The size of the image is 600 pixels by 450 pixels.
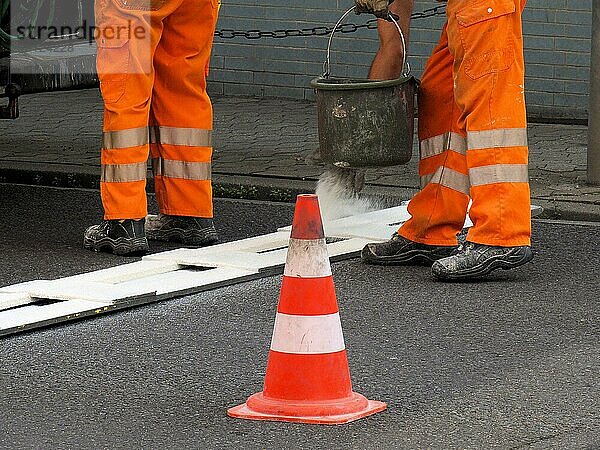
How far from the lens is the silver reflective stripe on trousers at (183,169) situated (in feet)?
21.4

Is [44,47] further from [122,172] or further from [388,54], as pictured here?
[388,54]

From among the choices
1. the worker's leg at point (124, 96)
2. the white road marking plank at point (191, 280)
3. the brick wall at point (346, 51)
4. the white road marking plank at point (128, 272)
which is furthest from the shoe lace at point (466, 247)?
the brick wall at point (346, 51)

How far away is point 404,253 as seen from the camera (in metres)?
6.12

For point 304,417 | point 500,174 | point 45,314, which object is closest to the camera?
point 304,417

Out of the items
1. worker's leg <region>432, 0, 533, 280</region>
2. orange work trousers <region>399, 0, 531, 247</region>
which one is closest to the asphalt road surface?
worker's leg <region>432, 0, 533, 280</region>

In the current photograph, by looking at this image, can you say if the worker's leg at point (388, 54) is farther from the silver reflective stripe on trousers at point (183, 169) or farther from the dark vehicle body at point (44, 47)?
the dark vehicle body at point (44, 47)

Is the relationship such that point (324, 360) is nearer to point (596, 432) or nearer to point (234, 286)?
point (596, 432)

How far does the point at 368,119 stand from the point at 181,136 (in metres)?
0.90

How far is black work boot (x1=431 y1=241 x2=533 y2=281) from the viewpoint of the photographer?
18.8 ft

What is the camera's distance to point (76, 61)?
7.34 m

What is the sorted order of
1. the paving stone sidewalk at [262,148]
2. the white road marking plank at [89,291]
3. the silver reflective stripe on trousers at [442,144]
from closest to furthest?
the white road marking plank at [89,291] < the silver reflective stripe on trousers at [442,144] < the paving stone sidewalk at [262,148]

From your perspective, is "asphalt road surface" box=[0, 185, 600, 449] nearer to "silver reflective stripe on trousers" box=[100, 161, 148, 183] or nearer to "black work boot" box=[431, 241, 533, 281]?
"black work boot" box=[431, 241, 533, 281]

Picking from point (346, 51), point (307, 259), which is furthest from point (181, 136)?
point (346, 51)

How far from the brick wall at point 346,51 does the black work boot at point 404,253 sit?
15.0 ft
